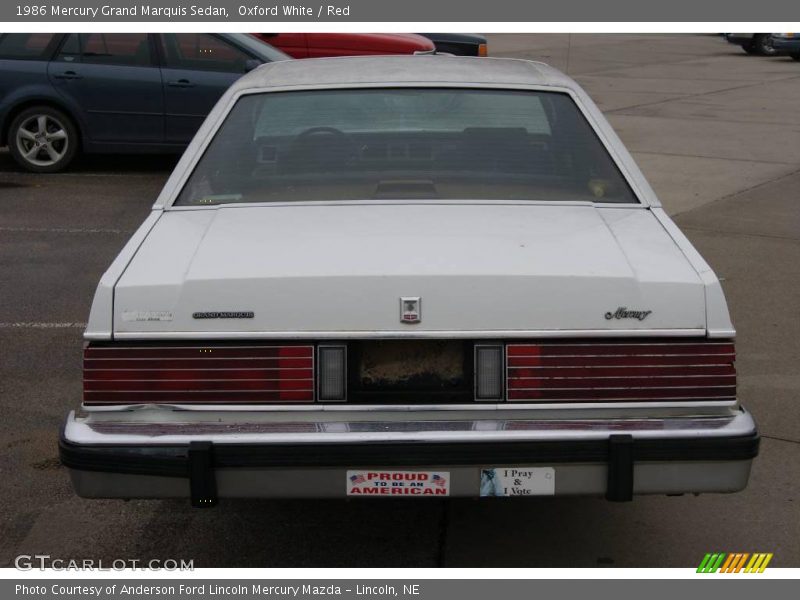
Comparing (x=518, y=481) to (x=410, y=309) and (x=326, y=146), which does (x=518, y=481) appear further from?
(x=326, y=146)

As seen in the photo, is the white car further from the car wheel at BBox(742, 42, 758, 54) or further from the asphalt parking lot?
the car wheel at BBox(742, 42, 758, 54)

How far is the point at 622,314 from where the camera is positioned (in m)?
3.56

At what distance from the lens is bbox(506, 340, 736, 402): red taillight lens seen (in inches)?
141

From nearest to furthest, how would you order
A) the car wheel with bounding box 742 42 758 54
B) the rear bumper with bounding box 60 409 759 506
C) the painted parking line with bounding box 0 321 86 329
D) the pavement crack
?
1. the rear bumper with bounding box 60 409 759 506
2. the painted parking line with bounding box 0 321 86 329
3. the pavement crack
4. the car wheel with bounding box 742 42 758 54

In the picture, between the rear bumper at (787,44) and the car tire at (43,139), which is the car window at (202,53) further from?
the rear bumper at (787,44)

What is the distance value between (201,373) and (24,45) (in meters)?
9.08

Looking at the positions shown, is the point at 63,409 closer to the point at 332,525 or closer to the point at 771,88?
the point at 332,525

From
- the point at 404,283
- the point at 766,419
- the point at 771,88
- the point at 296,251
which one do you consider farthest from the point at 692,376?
the point at 771,88

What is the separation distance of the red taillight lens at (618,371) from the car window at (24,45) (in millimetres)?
9282

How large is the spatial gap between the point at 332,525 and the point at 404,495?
96 cm

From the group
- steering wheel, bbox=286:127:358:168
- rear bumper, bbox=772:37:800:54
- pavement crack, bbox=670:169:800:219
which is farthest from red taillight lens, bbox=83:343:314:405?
rear bumper, bbox=772:37:800:54

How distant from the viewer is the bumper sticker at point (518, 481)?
11.6 feet

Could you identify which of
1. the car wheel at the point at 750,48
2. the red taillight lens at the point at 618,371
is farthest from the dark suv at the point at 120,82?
the car wheel at the point at 750,48

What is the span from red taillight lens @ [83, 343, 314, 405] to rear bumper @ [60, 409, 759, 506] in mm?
76
